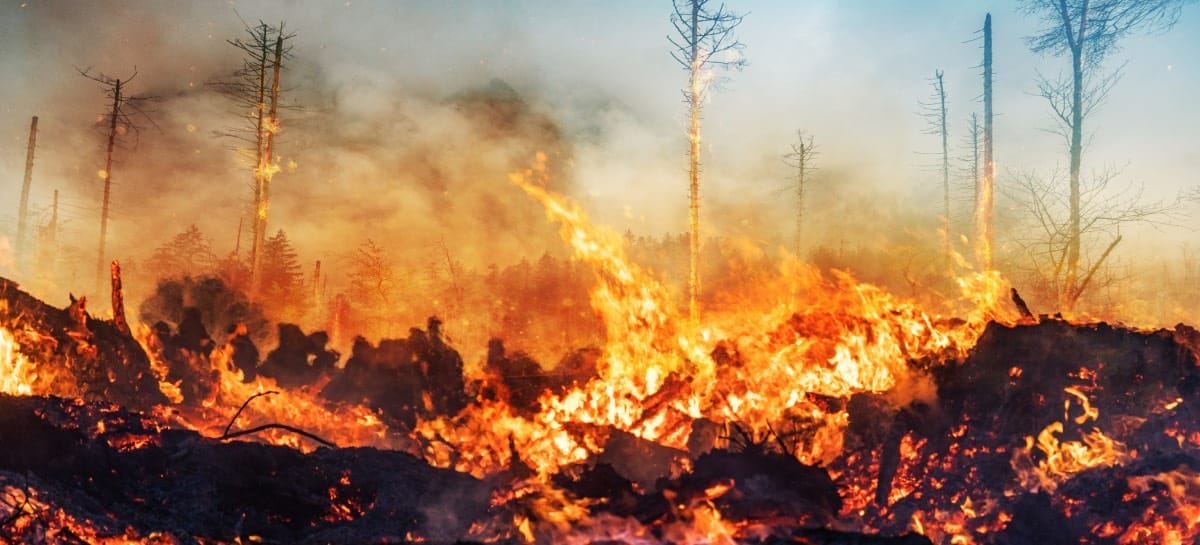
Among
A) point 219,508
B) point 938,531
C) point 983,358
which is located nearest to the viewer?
point 219,508

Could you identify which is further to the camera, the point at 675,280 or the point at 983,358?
the point at 675,280

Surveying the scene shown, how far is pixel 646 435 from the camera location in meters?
8.24

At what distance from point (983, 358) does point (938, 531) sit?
7.05ft

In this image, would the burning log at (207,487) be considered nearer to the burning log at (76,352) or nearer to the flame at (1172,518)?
the burning log at (76,352)

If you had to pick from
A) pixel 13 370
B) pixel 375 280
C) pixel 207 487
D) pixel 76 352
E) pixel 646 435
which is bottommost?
pixel 207 487

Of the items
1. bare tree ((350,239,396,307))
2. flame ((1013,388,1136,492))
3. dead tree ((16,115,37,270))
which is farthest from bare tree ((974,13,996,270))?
dead tree ((16,115,37,270))

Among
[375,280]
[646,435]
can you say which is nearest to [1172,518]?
[646,435]

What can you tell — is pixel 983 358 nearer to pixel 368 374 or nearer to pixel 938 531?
pixel 938 531

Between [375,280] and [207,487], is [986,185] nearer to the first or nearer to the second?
[207,487]

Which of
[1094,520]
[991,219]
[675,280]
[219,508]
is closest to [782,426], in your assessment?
[1094,520]

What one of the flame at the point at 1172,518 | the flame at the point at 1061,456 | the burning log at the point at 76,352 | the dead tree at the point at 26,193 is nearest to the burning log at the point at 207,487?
the burning log at the point at 76,352

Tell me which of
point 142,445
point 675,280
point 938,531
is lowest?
point 938,531

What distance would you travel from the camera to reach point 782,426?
24.1 feet

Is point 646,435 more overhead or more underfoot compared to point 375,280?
more underfoot
